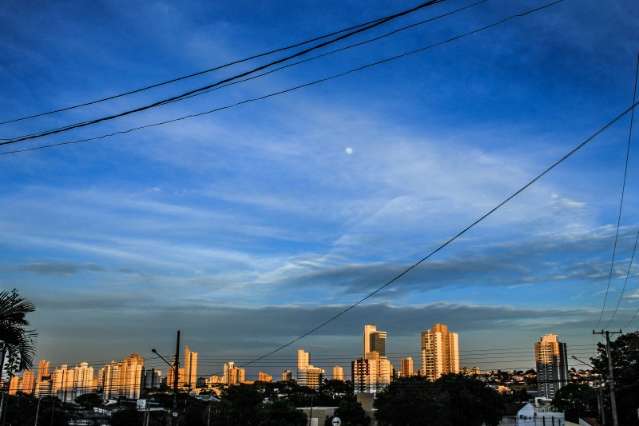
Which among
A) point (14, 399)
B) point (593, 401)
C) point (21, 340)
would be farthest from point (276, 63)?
point (593, 401)

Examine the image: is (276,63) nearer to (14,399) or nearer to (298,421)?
(298,421)

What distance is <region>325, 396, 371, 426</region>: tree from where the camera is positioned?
312 ft

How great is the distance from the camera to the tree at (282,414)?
3472 inches

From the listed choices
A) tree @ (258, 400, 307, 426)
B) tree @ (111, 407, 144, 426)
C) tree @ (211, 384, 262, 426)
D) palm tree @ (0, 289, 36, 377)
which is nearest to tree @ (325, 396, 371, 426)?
tree @ (258, 400, 307, 426)

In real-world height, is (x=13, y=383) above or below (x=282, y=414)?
above

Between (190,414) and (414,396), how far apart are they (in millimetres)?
40978

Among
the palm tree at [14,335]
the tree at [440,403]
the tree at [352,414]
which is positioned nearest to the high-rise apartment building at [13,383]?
the palm tree at [14,335]

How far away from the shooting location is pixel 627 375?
222ft

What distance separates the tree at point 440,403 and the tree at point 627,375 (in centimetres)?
1960

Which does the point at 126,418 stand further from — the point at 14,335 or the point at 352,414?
the point at 14,335

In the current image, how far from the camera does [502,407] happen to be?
96.5 metres

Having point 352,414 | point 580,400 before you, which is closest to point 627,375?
point 352,414

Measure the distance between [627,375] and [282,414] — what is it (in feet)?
150

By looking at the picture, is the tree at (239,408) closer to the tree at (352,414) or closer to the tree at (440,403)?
the tree at (352,414)
